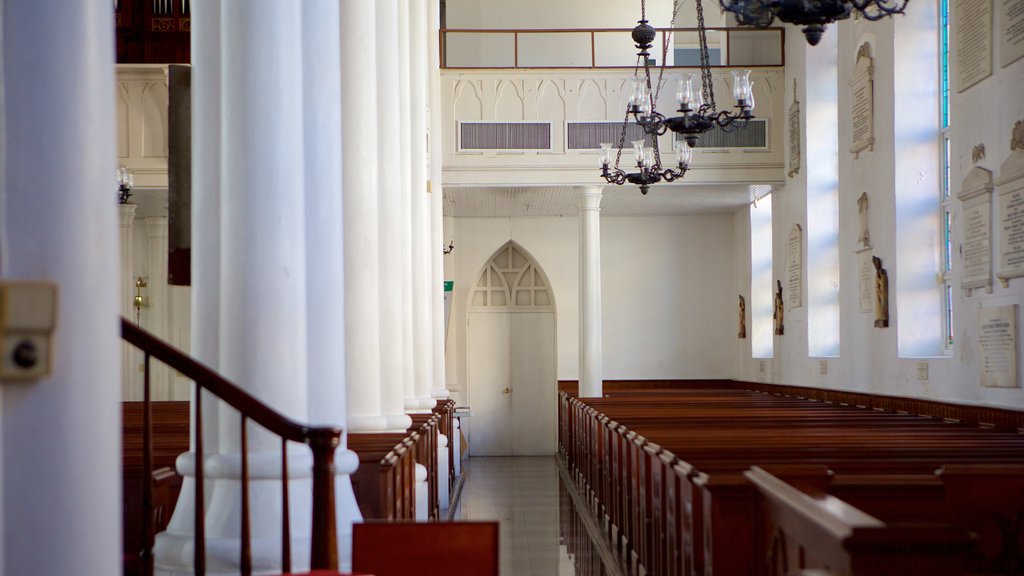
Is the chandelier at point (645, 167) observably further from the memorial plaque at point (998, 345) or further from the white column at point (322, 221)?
the white column at point (322, 221)

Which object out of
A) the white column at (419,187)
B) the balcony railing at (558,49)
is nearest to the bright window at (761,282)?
the balcony railing at (558,49)

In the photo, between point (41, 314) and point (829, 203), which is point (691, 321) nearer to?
point (829, 203)

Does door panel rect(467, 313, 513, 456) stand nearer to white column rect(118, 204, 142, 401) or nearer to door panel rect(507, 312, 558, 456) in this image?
door panel rect(507, 312, 558, 456)

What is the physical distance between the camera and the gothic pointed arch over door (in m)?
18.5

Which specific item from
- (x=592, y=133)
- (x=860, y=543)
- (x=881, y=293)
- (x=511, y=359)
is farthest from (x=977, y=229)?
(x=511, y=359)

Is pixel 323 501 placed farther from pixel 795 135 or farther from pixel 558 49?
pixel 558 49

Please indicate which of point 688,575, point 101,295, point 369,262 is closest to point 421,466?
point 369,262

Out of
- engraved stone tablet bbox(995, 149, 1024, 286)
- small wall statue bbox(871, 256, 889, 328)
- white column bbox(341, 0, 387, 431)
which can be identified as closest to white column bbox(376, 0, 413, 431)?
white column bbox(341, 0, 387, 431)

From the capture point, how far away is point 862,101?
11648 millimetres

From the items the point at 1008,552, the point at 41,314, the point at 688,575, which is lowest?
the point at 688,575

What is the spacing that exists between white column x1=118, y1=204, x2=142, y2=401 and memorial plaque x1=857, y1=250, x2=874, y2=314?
8.84 m

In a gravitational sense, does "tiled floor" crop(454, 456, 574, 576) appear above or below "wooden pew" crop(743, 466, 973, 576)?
below

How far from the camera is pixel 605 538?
29.2ft

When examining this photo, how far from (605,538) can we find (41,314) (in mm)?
7501
